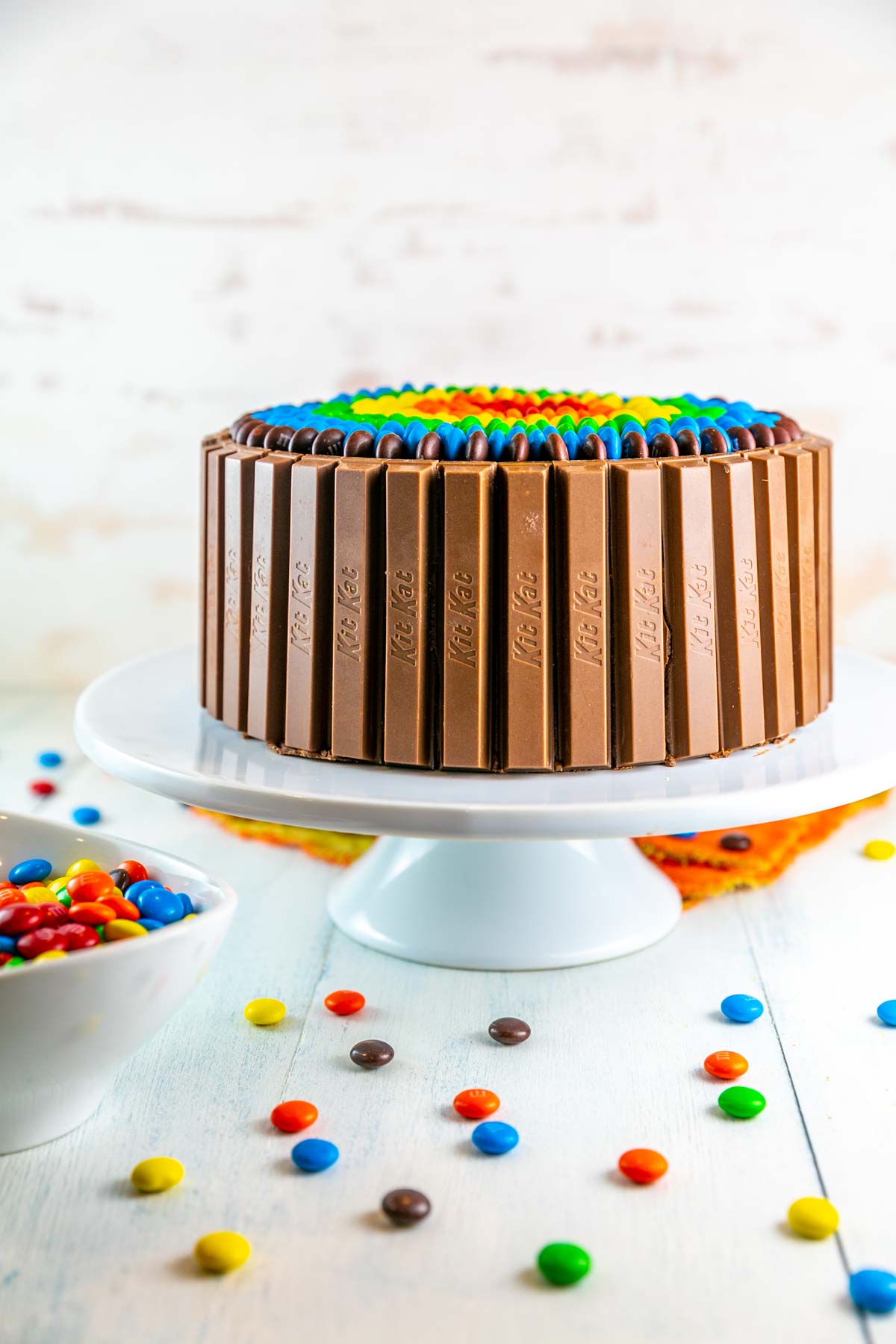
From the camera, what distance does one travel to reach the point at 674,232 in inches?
98.7

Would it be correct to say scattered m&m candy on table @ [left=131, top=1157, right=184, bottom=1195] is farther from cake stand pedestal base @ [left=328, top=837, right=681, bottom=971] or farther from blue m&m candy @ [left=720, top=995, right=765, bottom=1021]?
blue m&m candy @ [left=720, top=995, right=765, bottom=1021]

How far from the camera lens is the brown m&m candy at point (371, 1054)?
1322mm

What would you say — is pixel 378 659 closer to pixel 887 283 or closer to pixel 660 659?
pixel 660 659

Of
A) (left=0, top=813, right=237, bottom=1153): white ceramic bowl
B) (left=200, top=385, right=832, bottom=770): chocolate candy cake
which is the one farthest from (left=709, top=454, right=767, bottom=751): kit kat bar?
(left=0, top=813, right=237, bottom=1153): white ceramic bowl

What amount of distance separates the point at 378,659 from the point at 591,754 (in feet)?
0.77

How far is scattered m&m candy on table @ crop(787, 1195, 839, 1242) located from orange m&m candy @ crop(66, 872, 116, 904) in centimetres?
64

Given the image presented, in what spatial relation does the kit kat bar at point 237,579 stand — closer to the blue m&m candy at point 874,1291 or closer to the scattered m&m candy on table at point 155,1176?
the scattered m&m candy on table at point 155,1176

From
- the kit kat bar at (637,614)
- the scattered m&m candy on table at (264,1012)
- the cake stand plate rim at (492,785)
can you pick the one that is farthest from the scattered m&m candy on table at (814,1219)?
the scattered m&m candy on table at (264,1012)

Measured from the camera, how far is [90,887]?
122 cm

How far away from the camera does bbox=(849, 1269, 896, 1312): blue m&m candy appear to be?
99 centimetres

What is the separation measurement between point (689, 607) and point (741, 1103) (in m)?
0.48

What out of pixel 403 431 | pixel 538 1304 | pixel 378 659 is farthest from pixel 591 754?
pixel 538 1304

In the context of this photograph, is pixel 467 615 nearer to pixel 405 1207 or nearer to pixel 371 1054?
pixel 371 1054

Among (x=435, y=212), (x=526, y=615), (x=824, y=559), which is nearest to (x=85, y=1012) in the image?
(x=526, y=615)
